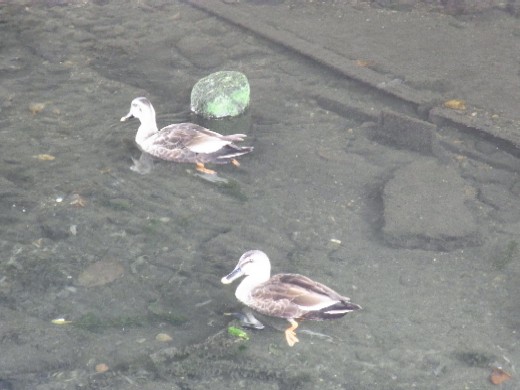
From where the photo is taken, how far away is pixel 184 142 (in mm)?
8477

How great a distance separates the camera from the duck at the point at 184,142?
8.44 m

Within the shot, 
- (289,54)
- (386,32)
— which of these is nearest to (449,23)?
(386,32)

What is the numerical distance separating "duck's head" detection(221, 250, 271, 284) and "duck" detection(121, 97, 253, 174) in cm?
202

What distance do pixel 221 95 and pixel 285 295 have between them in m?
3.57

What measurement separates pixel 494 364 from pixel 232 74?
4.83m

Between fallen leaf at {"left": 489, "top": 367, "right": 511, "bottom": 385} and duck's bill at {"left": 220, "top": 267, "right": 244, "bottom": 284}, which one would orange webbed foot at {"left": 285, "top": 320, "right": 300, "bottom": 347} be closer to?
duck's bill at {"left": 220, "top": 267, "right": 244, "bottom": 284}

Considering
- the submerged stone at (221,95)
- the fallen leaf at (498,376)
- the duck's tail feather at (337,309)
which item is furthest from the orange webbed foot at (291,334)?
the submerged stone at (221,95)

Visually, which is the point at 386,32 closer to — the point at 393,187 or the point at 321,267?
the point at 393,187

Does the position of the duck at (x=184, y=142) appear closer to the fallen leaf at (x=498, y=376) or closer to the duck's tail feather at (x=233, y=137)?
the duck's tail feather at (x=233, y=137)

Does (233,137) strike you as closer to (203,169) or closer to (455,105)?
(203,169)

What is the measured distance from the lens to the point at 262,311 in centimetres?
652

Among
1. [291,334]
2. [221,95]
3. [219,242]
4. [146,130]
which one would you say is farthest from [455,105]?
[291,334]

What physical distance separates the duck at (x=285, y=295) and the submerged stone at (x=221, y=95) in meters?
3.15

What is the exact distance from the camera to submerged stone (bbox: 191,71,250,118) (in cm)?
936
